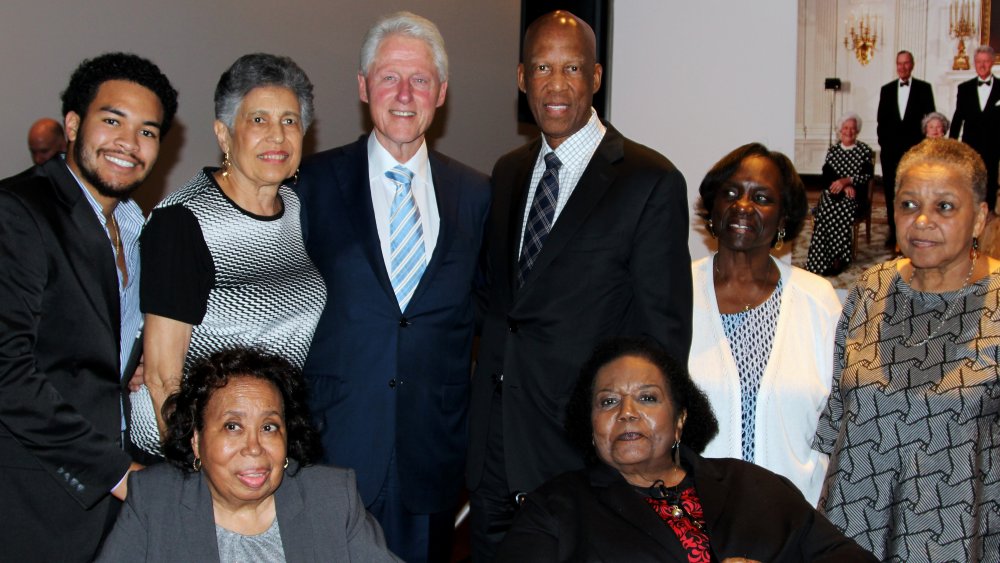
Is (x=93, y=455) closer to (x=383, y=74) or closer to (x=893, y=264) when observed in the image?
(x=383, y=74)

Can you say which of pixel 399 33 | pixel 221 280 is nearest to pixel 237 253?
pixel 221 280

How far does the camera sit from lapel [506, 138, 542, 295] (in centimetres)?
330

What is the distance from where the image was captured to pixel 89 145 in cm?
276

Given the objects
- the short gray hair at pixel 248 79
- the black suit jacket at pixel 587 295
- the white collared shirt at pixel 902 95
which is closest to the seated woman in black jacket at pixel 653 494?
the black suit jacket at pixel 587 295

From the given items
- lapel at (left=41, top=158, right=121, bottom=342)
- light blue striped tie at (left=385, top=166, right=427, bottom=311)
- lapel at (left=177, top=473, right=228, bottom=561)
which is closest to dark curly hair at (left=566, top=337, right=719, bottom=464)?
light blue striped tie at (left=385, top=166, right=427, bottom=311)

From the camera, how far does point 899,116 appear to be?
512 cm

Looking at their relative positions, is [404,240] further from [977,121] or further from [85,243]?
[977,121]

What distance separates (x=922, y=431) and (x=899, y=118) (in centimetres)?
251

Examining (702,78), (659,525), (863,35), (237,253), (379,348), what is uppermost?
(863,35)

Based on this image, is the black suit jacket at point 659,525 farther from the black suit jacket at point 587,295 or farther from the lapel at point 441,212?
the lapel at point 441,212

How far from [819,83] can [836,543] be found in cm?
313

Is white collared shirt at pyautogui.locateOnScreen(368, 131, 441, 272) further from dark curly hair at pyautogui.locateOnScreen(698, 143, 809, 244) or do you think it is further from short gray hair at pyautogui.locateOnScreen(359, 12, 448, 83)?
dark curly hair at pyautogui.locateOnScreen(698, 143, 809, 244)

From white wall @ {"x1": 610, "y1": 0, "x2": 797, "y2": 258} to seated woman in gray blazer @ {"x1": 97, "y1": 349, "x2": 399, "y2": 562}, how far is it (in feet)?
10.2

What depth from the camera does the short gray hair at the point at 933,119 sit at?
16.5 ft
